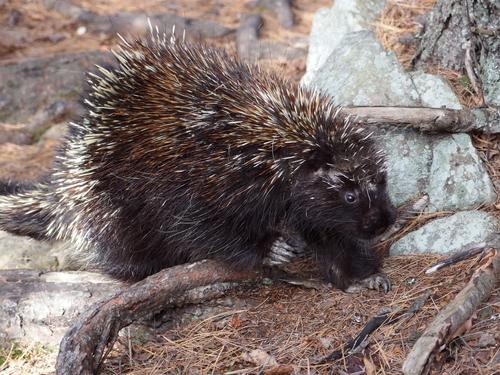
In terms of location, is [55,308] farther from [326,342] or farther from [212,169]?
[326,342]

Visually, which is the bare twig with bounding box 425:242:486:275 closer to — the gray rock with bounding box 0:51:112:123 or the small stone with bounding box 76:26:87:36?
the gray rock with bounding box 0:51:112:123

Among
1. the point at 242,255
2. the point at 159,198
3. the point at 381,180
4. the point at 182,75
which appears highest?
the point at 182,75

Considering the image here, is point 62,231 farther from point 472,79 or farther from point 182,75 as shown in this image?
point 472,79

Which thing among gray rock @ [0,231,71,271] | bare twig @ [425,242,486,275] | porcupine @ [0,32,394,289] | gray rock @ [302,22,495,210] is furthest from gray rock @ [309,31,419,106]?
gray rock @ [0,231,71,271]

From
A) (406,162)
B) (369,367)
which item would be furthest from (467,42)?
(369,367)

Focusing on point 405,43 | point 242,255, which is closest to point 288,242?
point 242,255

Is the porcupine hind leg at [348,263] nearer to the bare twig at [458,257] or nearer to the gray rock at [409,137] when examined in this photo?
the bare twig at [458,257]

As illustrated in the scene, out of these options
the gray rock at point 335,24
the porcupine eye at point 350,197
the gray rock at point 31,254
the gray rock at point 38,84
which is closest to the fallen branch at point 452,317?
the porcupine eye at point 350,197
